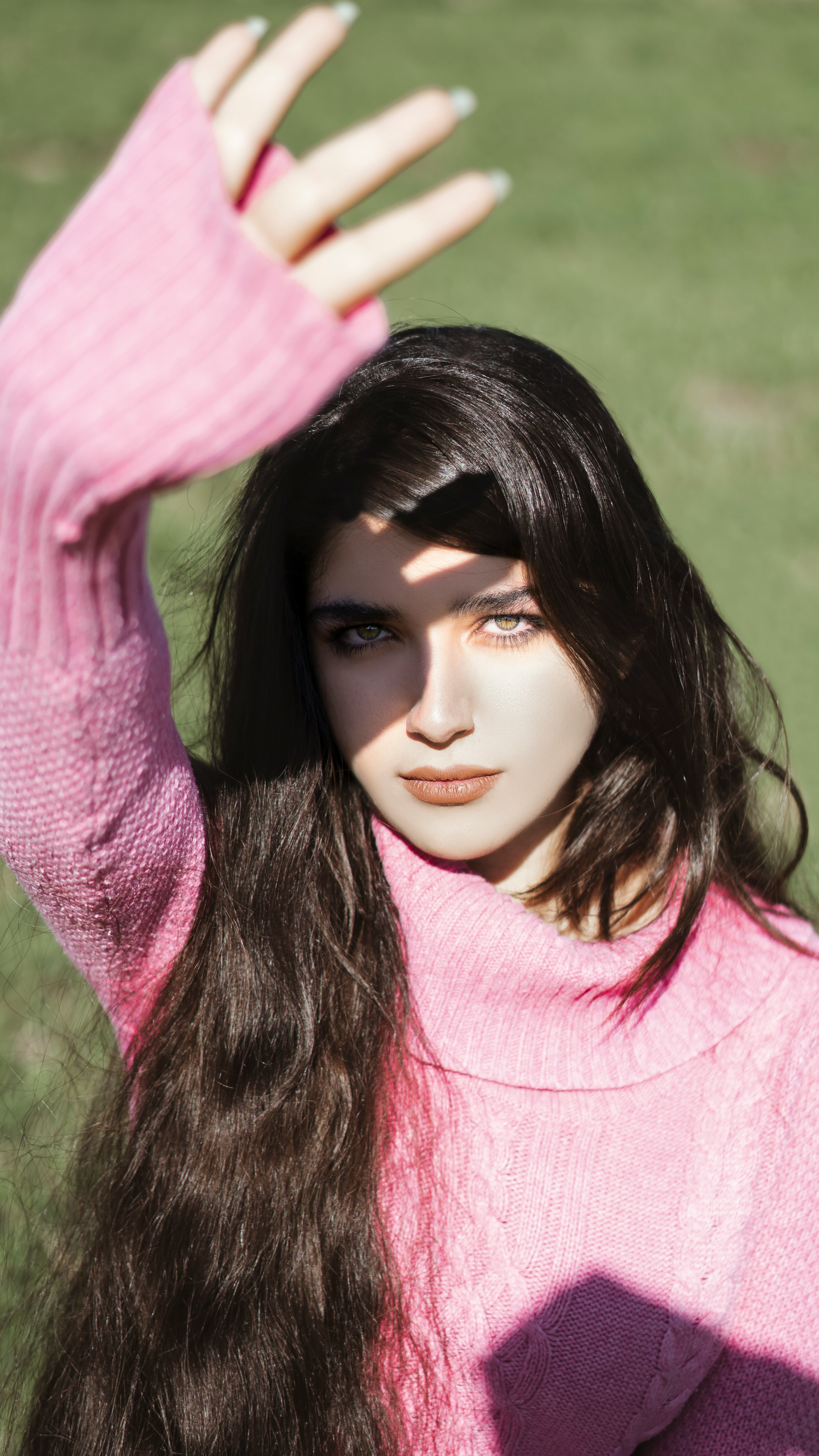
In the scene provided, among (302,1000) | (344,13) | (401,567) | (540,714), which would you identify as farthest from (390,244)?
(302,1000)

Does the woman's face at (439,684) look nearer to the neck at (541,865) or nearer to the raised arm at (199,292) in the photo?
the neck at (541,865)

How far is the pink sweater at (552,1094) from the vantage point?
3.11 ft

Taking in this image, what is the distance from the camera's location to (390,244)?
2.46 ft

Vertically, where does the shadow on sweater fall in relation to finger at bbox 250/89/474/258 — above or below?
below

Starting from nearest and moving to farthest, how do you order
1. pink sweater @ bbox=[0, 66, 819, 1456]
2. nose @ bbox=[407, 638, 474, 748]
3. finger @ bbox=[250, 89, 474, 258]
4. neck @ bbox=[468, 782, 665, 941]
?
1. finger @ bbox=[250, 89, 474, 258]
2. pink sweater @ bbox=[0, 66, 819, 1456]
3. nose @ bbox=[407, 638, 474, 748]
4. neck @ bbox=[468, 782, 665, 941]

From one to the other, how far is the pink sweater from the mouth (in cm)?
12

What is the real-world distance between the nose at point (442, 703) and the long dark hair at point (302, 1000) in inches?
5.0

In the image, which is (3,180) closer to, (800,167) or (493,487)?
(800,167)

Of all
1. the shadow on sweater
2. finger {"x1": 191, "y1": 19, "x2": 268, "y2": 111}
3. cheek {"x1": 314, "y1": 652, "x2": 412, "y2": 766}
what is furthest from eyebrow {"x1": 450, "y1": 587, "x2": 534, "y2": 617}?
the shadow on sweater

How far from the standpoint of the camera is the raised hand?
75cm

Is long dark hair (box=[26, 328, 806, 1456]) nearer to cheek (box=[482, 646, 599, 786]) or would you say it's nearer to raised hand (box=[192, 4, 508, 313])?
cheek (box=[482, 646, 599, 786])

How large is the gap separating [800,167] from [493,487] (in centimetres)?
631

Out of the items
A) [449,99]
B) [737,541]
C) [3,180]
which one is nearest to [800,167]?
[737,541]

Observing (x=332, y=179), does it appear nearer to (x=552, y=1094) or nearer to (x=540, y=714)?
(x=540, y=714)
